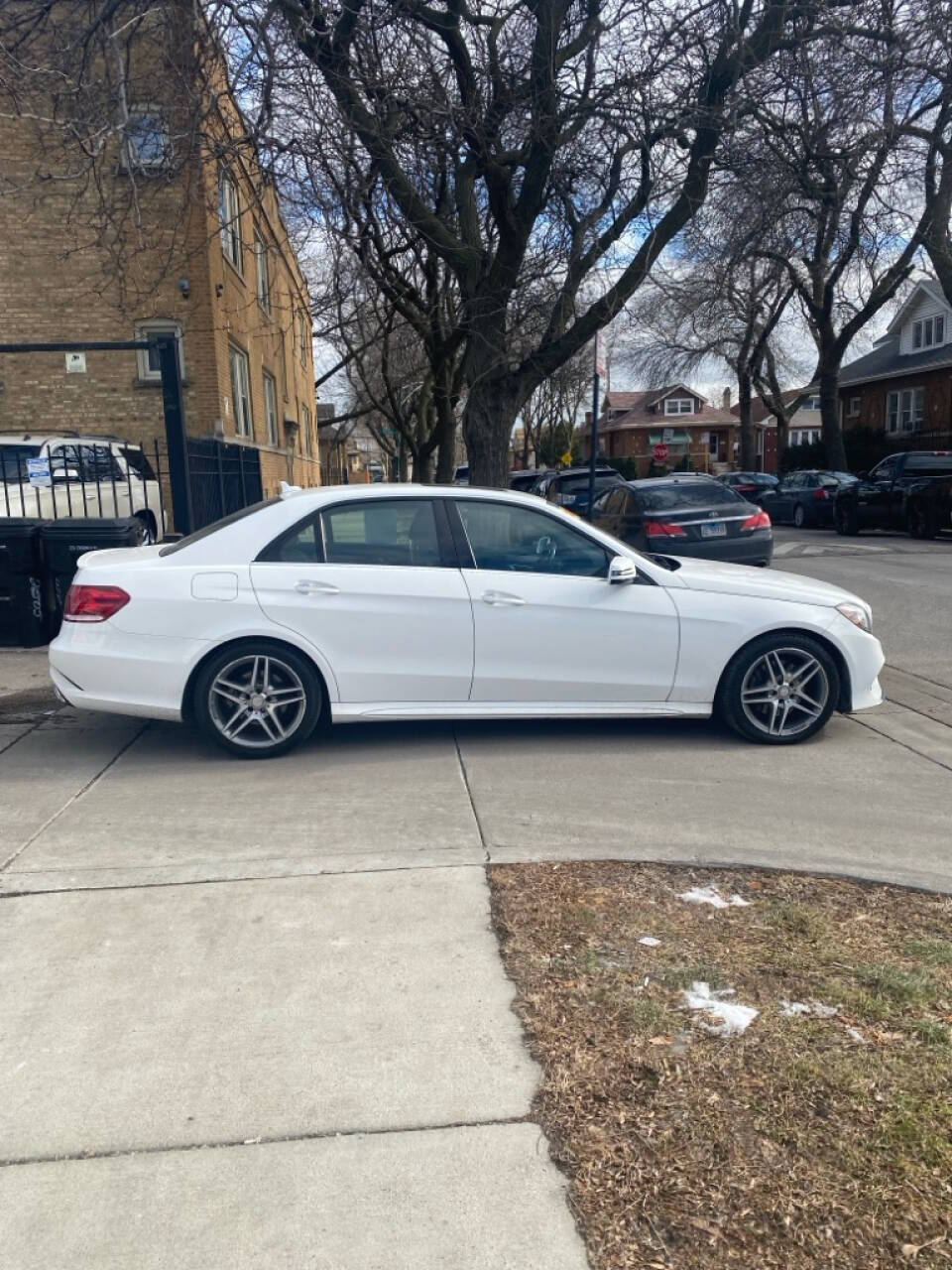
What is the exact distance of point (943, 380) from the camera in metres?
36.3

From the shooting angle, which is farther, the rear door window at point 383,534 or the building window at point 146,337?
the building window at point 146,337

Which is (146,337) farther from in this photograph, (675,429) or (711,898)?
(675,429)

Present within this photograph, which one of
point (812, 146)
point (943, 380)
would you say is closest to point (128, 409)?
point (812, 146)

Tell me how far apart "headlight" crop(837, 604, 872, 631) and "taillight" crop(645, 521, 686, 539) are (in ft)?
20.0

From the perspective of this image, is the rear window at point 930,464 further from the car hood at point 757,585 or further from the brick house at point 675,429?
the brick house at point 675,429

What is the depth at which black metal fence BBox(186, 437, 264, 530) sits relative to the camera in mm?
10398

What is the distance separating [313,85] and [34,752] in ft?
23.6

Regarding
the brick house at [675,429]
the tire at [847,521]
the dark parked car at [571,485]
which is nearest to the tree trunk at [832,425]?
the tire at [847,521]

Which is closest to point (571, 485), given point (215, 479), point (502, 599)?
point (215, 479)

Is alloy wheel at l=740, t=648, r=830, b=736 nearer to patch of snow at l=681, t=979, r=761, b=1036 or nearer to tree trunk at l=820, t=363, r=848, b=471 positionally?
patch of snow at l=681, t=979, r=761, b=1036

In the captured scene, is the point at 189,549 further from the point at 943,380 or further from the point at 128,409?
the point at 943,380

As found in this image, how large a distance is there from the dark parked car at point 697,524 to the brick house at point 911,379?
26695mm

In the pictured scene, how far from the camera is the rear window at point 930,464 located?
21.7 m

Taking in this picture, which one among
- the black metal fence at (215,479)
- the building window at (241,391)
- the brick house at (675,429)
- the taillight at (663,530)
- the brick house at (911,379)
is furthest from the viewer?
the brick house at (675,429)
